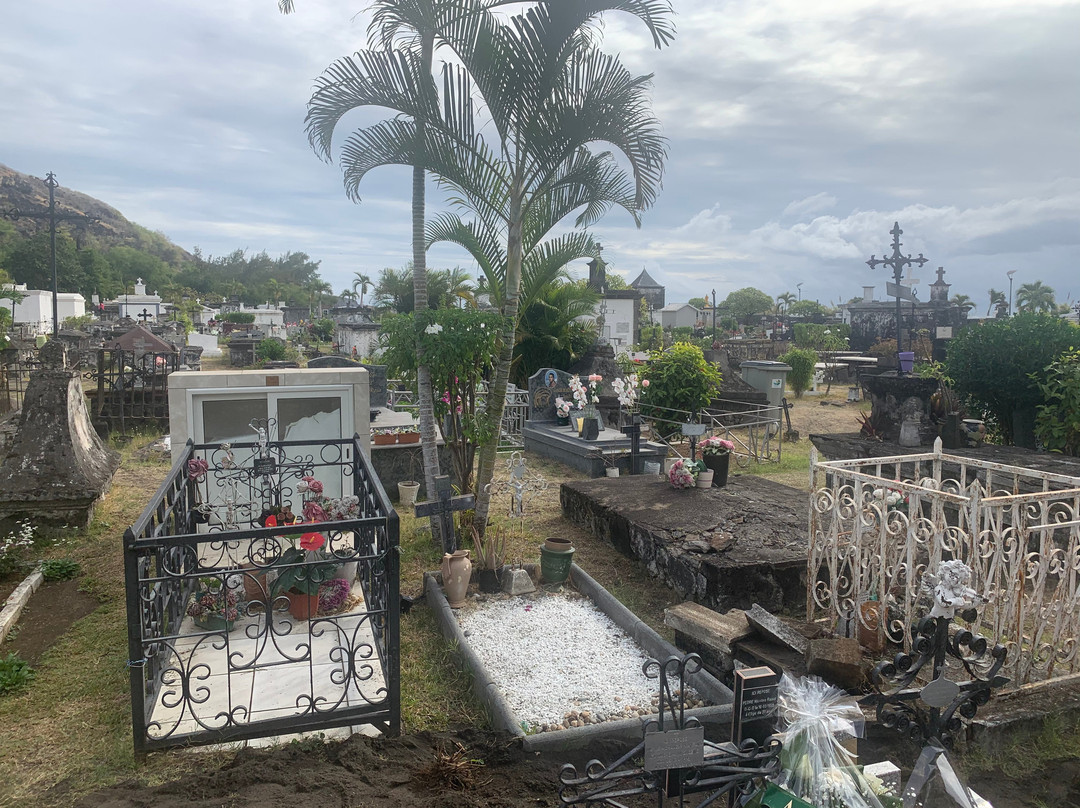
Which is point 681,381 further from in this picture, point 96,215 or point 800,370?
point 96,215

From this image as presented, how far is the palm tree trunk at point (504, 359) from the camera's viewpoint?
7277mm

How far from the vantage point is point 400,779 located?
361cm

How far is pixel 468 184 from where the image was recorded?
7.46 meters

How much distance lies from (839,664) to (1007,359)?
843 cm

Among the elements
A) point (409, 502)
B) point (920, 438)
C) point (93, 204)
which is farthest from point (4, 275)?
point (93, 204)

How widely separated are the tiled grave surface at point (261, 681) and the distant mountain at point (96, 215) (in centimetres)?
10329

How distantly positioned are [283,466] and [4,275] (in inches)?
1897

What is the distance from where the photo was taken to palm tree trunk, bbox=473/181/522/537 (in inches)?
287

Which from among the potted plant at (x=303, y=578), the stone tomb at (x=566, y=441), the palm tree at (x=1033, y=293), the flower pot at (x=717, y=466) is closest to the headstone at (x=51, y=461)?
the potted plant at (x=303, y=578)

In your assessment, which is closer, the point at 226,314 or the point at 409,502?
the point at 409,502

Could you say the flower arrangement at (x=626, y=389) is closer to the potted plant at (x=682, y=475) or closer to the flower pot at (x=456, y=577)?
the potted plant at (x=682, y=475)

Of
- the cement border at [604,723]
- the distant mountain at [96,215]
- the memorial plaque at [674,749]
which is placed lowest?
the cement border at [604,723]

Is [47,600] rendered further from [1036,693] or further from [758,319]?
[758,319]

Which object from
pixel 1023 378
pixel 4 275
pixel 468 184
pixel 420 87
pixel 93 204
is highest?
pixel 93 204
